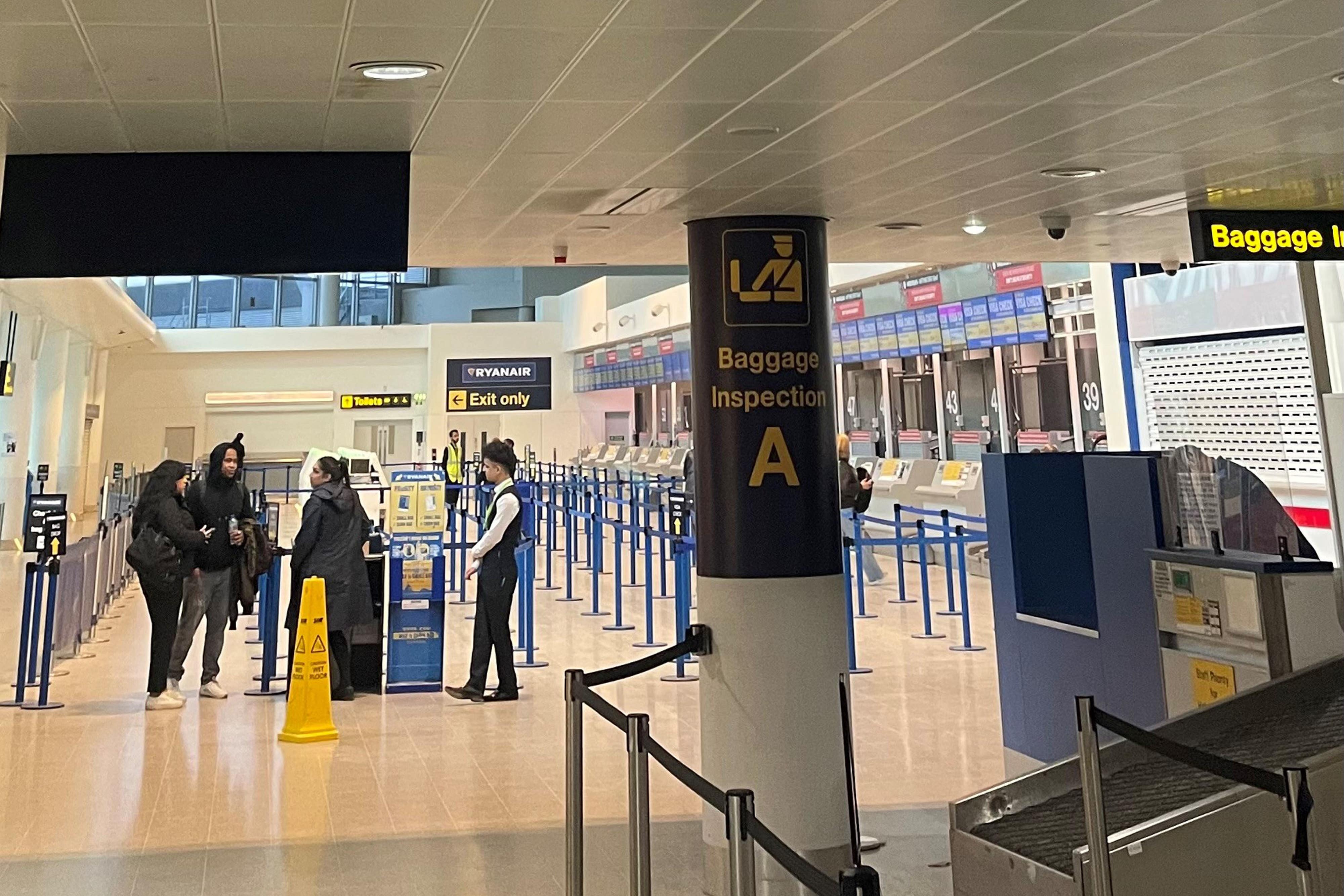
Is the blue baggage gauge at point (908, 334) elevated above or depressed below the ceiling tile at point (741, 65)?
above

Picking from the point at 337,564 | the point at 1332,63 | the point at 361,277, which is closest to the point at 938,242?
the point at 1332,63

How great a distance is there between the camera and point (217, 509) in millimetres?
7312

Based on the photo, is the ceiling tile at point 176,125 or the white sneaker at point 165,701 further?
the white sneaker at point 165,701

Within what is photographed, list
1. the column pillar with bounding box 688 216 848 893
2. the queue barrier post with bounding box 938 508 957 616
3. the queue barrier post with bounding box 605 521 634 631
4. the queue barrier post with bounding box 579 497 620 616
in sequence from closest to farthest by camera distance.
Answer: the column pillar with bounding box 688 216 848 893
the queue barrier post with bounding box 605 521 634 631
the queue barrier post with bounding box 938 508 957 616
the queue barrier post with bounding box 579 497 620 616

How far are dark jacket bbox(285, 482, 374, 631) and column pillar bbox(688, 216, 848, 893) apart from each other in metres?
3.44

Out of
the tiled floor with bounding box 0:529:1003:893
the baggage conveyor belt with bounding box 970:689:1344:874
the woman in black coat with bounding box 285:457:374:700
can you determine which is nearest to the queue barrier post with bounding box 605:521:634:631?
the tiled floor with bounding box 0:529:1003:893

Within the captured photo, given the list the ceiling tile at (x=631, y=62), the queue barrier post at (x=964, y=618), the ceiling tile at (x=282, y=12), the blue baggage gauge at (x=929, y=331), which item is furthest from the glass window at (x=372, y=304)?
the ceiling tile at (x=282, y=12)

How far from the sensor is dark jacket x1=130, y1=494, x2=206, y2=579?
696 centimetres

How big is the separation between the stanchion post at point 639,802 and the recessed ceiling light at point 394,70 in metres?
1.75

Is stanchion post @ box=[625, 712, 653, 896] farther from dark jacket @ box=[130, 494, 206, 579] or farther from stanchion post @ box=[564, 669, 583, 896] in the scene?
dark jacket @ box=[130, 494, 206, 579]

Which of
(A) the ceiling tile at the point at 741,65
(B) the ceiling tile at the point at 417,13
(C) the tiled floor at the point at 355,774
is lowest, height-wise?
(C) the tiled floor at the point at 355,774

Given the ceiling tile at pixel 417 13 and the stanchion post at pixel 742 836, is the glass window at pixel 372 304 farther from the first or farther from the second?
the stanchion post at pixel 742 836

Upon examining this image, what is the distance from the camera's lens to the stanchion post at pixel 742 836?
89.9 inches

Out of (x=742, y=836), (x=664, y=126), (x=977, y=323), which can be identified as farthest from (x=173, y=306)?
(x=742, y=836)
